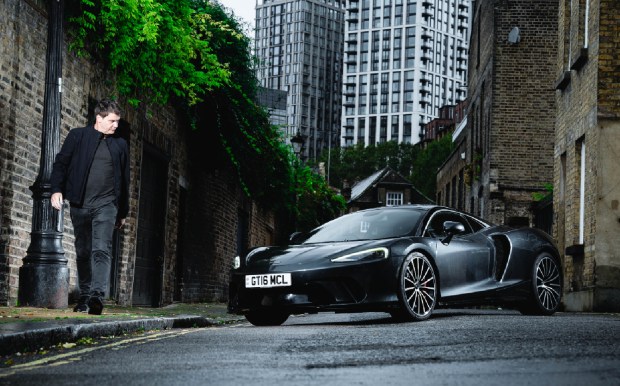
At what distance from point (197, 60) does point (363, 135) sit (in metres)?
139

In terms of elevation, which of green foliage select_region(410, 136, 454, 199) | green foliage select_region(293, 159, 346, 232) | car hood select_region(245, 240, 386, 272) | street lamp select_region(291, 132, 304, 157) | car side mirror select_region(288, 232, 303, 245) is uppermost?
green foliage select_region(410, 136, 454, 199)

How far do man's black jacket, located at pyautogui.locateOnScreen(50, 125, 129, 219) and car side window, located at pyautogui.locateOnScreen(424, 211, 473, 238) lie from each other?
11.1ft

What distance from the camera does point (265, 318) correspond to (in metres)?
10.6

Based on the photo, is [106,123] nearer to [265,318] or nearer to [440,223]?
[265,318]

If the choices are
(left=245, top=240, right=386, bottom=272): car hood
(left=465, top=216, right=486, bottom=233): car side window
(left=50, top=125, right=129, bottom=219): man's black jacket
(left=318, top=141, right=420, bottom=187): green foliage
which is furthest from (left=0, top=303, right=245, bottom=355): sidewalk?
(left=318, top=141, right=420, bottom=187): green foliage

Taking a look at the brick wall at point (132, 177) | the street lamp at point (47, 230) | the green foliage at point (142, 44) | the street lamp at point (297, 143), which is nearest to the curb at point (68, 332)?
the street lamp at point (47, 230)

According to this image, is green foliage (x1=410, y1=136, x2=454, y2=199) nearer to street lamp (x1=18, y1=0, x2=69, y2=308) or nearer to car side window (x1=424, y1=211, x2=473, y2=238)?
car side window (x1=424, y1=211, x2=473, y2=238)

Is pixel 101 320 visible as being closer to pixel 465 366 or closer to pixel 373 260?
pixel 373 260

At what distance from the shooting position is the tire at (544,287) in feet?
38.9

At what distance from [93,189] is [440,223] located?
4.08m

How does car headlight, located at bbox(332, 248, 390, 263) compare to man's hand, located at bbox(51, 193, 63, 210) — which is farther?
car headlight, located at bbox(332, 248, 390, 263)

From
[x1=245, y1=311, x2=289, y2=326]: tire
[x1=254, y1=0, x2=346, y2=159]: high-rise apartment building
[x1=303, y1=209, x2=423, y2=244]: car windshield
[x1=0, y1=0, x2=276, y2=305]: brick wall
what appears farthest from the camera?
[x1=254, y1=0, x2=346, y2=159]: high-rise apartment building

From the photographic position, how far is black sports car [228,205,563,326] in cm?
974

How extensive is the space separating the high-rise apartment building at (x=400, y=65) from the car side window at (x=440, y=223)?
137m
